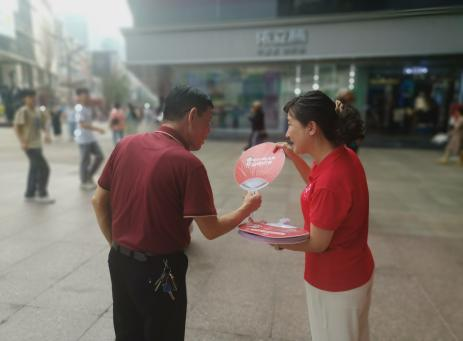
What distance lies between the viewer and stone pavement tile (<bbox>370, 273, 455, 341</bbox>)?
267 centimetres

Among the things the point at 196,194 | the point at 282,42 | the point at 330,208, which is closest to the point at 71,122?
the point at 282,42

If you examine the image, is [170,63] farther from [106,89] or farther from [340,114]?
[106,89]

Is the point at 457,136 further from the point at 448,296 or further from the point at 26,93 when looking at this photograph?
the point at 26,93

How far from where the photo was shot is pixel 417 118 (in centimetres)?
1755

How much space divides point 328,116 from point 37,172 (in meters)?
6.14

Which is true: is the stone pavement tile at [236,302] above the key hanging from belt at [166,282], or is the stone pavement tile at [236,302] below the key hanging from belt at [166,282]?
below

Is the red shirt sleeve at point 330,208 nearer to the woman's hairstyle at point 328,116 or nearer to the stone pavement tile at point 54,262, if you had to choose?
the woman's hairstyle at point 328,116

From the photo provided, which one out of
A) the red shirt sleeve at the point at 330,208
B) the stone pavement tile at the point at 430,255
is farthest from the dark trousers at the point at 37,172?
the red shirt sleeve at the point at 330,208

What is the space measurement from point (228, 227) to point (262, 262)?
7.81 feet

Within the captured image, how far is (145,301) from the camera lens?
1.66m

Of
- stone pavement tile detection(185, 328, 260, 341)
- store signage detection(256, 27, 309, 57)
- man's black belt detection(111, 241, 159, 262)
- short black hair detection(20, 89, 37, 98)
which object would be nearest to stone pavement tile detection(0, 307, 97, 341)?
stone pavement tile detection(185, 328, 260, 341)

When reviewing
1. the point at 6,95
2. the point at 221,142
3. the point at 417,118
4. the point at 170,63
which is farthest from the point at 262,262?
the point at 6,95

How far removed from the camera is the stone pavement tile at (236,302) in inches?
108

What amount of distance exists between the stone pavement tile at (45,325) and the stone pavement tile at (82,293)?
0.28 feet
